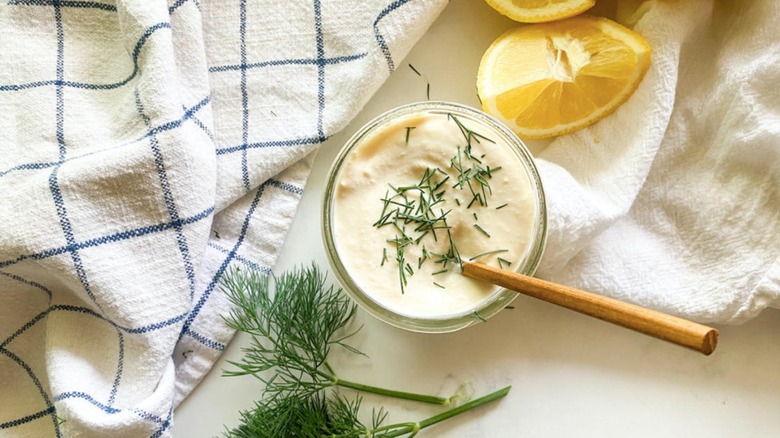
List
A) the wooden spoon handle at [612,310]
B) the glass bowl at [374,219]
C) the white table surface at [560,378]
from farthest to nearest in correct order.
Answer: the white table surface at [560,378] → the glass bowl at [374,219] → the wooden spoon handle at [612,310]

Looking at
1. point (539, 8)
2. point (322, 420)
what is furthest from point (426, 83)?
point (322, 420)

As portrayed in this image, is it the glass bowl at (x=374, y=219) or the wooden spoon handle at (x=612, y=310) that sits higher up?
the glass bowl at (x=374, y=219)

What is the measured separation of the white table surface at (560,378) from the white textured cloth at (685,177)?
0.07 m

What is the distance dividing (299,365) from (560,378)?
1.11ft

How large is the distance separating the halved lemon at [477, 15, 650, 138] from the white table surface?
0.25 ft

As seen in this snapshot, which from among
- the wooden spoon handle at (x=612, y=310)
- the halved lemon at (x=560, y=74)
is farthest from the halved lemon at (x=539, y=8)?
the wooden spoon handle at (x=612, y=310)

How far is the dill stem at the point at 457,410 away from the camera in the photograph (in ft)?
3.13

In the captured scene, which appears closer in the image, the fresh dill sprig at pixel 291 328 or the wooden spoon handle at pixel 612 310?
the wooden spoon handle at pixel 612 310

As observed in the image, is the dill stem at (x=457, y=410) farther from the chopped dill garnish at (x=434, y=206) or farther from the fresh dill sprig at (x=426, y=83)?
the fresh dill sprig at (x=426, y=83)

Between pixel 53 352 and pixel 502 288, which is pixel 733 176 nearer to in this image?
pixel 502 288

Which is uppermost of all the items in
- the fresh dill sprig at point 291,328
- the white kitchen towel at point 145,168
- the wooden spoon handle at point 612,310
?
A: the white kitchen towel at point 145,168

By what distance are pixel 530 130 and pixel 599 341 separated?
288mm

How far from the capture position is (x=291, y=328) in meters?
0.96

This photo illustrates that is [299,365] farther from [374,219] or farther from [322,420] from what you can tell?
[374,219]
